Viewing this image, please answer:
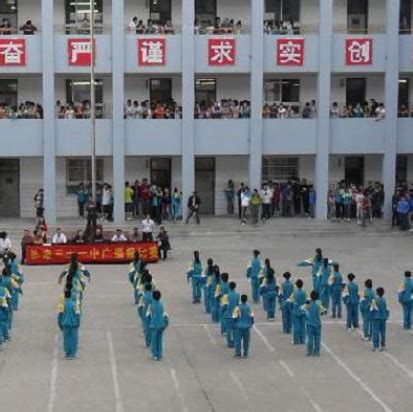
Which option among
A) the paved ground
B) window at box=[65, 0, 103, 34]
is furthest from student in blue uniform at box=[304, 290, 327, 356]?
window at box=[65, 0, 103, 34]

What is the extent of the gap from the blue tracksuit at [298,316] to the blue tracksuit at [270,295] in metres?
1.83

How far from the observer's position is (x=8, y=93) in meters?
35.2

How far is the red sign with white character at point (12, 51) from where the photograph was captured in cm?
3278

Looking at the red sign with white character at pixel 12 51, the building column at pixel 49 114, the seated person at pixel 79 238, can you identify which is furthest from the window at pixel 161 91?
the seated person at pixel 79 238

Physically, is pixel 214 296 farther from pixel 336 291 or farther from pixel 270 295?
pixel 336 291

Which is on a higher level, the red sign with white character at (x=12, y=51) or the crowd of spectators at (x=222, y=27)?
the crowd of spectators at (x=222, y=27)

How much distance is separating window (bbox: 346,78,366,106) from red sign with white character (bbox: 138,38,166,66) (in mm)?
8208

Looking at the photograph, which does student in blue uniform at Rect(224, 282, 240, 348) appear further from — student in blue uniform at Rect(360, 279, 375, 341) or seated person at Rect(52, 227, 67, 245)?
seated person at Rect(52, 227, 67, 245)

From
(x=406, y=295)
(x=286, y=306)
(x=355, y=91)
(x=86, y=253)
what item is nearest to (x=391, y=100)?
(x=355, y=91)

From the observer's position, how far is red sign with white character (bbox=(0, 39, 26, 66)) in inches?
1291

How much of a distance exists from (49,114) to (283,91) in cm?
975

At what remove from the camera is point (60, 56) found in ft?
108

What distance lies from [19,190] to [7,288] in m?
18.1

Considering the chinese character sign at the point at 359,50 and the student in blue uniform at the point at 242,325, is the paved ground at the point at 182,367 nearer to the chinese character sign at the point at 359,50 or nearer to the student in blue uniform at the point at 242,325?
the student in blue uniform at the point at 242,325
